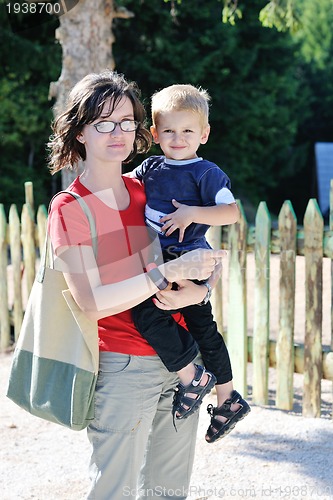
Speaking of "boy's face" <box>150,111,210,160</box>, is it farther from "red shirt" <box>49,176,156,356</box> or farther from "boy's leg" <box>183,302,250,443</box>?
"boy's leg" <box>183,302,250,443</box>

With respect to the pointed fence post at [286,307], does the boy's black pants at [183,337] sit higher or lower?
higher

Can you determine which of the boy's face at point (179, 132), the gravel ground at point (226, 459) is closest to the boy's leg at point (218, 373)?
the boy's face at point (179, 132)

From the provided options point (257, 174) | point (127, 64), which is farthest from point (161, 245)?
point (257, 174)

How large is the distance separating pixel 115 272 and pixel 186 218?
1.02 ft

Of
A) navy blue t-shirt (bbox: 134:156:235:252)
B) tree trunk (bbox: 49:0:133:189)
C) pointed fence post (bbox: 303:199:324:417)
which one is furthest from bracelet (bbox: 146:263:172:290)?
tree trunk (bbox: 49:0:133:189)

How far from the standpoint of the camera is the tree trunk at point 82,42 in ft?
20.0

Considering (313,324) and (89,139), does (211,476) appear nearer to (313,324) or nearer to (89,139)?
(313,324)

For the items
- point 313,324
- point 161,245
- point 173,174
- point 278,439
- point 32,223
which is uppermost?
point 173,174

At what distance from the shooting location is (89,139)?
7.52 ft

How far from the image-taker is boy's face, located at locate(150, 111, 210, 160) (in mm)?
2475

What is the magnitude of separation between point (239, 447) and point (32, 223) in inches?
111

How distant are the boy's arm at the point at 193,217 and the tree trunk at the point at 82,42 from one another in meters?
3.85

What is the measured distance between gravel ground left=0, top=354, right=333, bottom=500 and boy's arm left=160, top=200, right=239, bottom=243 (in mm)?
1672

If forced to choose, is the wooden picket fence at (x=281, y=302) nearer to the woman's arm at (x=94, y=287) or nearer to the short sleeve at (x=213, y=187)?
the short sleeve at (x=213, y=187)
